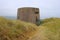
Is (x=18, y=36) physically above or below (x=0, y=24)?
below

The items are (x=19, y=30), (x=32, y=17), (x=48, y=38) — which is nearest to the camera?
(x=48, y=38)

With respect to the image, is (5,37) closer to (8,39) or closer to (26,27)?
(8,39)

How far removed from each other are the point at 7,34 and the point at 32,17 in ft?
15.4

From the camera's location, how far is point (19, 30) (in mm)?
7336

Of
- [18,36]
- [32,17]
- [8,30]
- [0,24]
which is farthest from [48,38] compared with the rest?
[32,17]

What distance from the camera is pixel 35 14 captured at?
36.9 ft

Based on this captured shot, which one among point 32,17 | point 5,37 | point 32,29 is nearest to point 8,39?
point 5,37

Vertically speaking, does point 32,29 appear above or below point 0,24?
below

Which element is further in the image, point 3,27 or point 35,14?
point 35,14

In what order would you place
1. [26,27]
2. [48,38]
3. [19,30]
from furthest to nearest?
[26,27]
[19,30]
[48,38]

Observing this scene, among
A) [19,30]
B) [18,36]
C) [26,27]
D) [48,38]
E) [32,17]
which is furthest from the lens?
[32,17]

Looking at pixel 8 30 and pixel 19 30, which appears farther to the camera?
pixel 19 30

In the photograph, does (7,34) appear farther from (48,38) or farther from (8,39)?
(48,38)

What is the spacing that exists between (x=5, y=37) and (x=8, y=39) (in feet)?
0.46
